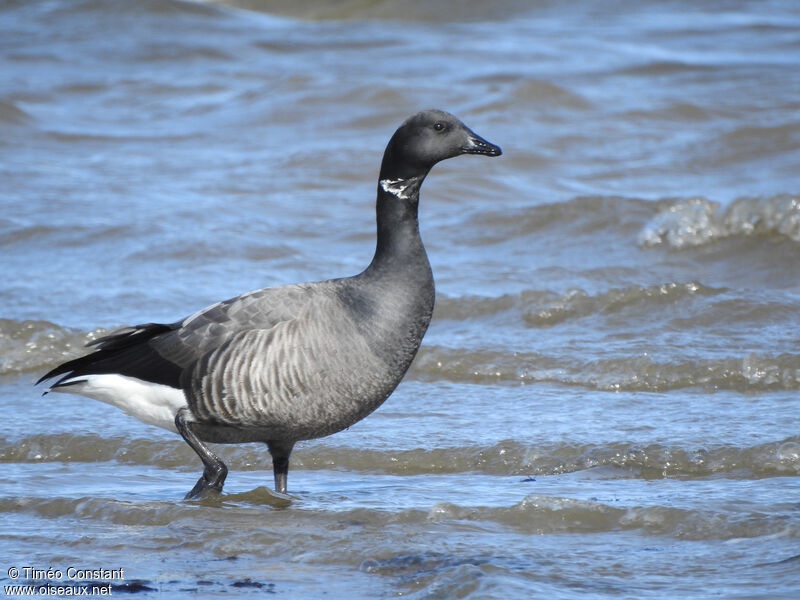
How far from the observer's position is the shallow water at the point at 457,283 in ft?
18.1

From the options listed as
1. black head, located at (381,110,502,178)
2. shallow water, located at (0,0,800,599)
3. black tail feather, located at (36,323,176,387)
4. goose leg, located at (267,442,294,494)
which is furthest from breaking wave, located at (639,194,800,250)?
black tail feather, located at (36,323,176,387)

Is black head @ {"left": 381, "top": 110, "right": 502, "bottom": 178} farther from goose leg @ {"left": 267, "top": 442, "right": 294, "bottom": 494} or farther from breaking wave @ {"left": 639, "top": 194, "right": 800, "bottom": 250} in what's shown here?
breaking wave @ {"left": 639, "top": 194, "right": 800, "bottom": 250}

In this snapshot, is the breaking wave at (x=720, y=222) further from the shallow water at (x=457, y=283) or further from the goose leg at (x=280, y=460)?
the goose leg at (x=280, y=460)

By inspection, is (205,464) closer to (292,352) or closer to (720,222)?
(292,352)

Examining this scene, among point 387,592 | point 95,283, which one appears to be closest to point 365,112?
point 95,283

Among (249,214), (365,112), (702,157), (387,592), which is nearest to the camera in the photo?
(387,592)

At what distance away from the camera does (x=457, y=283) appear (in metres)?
10.7

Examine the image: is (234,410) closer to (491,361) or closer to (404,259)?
(404,259)

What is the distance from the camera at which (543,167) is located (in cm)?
1468

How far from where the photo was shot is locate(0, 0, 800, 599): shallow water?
5.53 meters

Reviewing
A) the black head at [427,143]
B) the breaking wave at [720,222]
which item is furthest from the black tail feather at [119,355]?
the breaking wave at [720,222]

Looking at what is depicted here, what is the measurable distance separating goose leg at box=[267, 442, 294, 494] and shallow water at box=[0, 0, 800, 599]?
14 cm

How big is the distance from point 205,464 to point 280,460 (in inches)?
16.6

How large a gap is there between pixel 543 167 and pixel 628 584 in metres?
10.2
